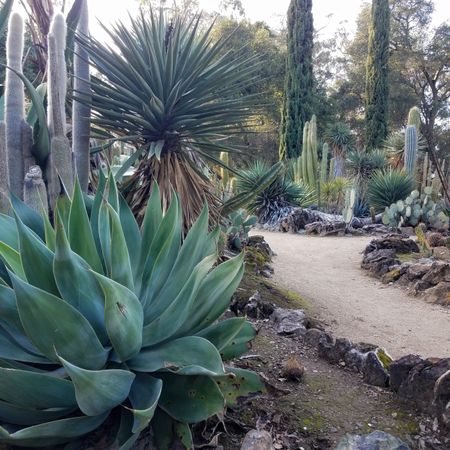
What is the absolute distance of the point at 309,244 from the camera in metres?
10.2

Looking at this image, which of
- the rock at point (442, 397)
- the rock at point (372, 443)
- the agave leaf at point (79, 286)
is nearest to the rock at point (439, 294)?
the rock at point (442, 397)

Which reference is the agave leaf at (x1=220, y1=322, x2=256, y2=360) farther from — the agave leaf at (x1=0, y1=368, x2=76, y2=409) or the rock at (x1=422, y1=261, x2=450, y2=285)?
the rock at (x1=422, y1=261, x2=450, y2=285)

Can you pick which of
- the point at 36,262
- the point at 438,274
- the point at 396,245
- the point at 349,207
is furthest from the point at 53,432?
the point at 349,207

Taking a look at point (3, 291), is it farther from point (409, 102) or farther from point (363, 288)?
point (409, 102)

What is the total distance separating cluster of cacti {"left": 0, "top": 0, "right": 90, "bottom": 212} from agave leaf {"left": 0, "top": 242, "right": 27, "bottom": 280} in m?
0.69

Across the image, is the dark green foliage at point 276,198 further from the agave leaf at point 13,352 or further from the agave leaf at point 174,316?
the agave leaf at point 13,352

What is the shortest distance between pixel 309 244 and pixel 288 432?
27.6ft

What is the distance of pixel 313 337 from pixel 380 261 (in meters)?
4.41

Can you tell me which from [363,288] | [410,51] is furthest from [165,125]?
[410,51]

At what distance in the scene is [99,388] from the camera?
54.0 inches

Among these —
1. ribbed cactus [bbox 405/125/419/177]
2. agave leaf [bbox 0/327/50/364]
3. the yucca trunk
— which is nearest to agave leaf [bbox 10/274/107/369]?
agave leaf [bbox 0/327/50/364]

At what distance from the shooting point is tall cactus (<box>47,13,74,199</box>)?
2410 mm

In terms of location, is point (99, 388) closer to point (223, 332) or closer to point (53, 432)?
point (53, 432)

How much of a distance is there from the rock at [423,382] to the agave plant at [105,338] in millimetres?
875
